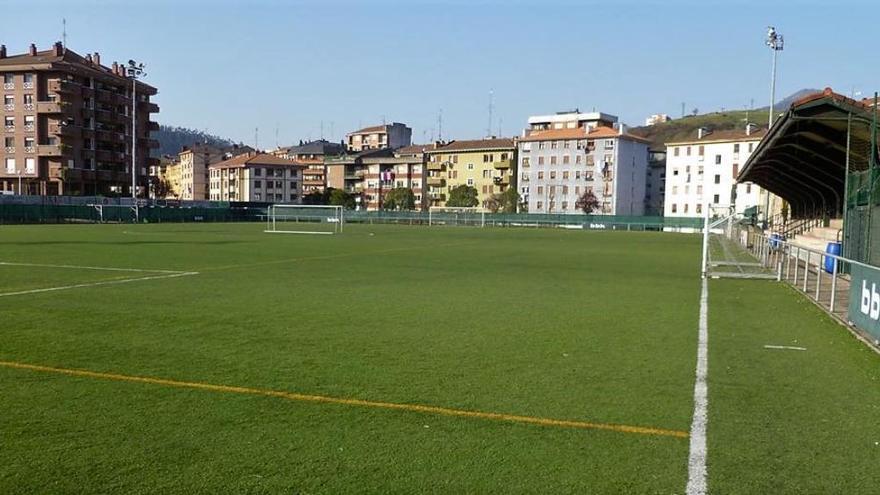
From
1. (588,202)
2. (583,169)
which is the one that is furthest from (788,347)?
(583,169)

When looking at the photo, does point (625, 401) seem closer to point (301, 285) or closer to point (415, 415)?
point (415, 415)

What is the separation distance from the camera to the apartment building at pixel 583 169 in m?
109

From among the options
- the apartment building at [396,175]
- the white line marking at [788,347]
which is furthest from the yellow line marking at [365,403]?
the apartment building at [396,175]

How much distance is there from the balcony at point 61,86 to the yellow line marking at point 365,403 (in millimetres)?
86392

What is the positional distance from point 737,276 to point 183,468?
61.1 feet

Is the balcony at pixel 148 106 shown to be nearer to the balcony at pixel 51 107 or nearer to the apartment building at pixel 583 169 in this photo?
the balcony at pixel 51 107

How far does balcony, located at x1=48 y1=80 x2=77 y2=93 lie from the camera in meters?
82.1

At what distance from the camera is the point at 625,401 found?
6391mm

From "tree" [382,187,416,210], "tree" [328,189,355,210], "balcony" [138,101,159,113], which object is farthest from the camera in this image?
"tree" [328,189,355,210]

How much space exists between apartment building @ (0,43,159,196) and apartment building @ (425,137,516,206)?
177 feet

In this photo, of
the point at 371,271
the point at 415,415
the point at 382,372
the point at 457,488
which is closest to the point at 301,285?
the point at 371,271

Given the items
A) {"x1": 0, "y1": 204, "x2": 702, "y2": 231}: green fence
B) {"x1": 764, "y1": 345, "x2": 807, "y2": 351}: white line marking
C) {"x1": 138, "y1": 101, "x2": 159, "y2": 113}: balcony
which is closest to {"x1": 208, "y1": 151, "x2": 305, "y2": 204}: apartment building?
{"x1": 138, "y1": 101, "x2": 159, "y2": 113}: balcony

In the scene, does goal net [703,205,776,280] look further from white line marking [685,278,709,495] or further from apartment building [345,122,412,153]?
apartment building [345,122,412,153]

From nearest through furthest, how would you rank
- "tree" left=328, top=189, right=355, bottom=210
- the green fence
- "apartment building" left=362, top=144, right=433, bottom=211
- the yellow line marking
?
1. the yellow line marking
2. the green fence
3. "tree" left=328, top=189, right=355, bottom=210
4. "apartment building" left=362, top=144, right=433, bottom=211
